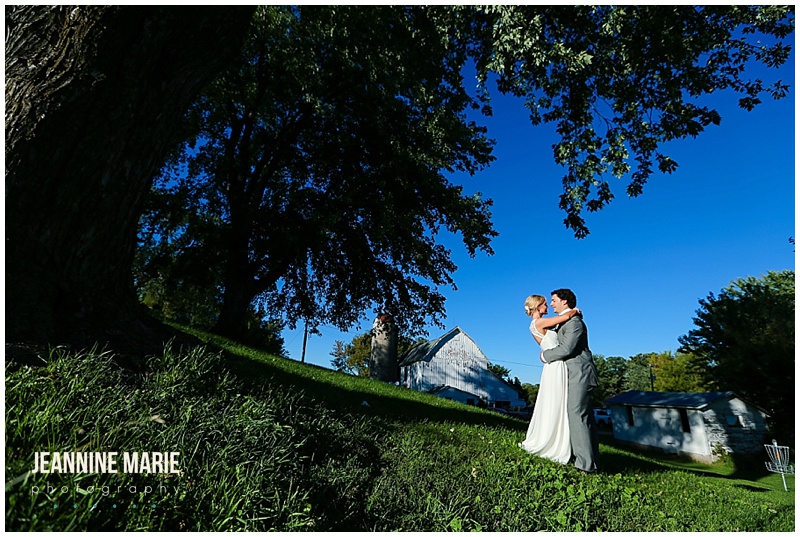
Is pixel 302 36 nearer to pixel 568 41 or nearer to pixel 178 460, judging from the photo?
pixel 568 41

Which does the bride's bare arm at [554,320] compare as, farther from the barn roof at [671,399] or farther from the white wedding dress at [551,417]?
the barn roof at [671,399]

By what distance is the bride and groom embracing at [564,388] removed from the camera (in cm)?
543

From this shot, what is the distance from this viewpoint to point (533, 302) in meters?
6.36

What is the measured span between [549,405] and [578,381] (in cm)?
64

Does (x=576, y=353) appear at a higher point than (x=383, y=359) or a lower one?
lower

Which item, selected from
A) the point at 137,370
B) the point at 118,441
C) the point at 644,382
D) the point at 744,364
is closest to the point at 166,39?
the point at 137,370

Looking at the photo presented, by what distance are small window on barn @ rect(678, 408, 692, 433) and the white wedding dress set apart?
3047cm

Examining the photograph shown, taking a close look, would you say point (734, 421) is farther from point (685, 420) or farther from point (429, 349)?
point (429, 349)

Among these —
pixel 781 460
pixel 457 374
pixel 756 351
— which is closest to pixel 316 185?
pixel 781 460

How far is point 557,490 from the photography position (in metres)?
4.27

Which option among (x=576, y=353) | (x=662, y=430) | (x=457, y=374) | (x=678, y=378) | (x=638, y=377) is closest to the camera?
(x=576, y=353)

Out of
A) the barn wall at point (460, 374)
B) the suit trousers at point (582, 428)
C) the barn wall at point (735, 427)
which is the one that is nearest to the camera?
the suit trousers at point (582, 428)

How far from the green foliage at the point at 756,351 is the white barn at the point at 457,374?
19.5 meters

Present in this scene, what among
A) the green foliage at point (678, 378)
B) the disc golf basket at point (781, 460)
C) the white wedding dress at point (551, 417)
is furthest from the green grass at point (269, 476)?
the green foliage at point (678, 378)
